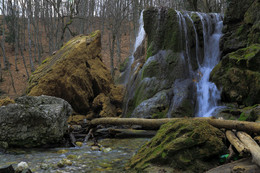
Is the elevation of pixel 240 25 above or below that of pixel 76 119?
above

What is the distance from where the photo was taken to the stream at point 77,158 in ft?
11.6

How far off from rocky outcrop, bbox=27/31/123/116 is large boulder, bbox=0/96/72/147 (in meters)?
3.82

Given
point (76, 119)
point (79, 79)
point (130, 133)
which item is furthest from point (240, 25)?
point (76, 119)

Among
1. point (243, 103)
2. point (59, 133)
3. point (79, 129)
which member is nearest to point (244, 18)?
point (243, 103)

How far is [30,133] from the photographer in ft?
15.7

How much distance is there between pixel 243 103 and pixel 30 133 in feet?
21.9

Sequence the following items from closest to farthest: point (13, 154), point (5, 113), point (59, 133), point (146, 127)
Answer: point (13, 154), point (5, 113), point (59, 133), point (146, 127)

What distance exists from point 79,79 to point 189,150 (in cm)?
758

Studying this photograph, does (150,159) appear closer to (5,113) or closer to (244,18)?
(5,113)

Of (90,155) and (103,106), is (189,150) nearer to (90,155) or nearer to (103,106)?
(90,155)

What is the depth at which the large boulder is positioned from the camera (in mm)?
4700

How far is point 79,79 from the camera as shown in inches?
383

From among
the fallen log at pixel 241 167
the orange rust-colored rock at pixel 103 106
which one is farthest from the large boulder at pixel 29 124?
the orange rust-colored rock at pixel 103 106

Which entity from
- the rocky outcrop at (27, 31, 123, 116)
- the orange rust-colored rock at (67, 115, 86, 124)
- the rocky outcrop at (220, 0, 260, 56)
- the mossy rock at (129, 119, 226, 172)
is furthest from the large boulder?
the rocky outcrop at (220, 0, 260, 56)
